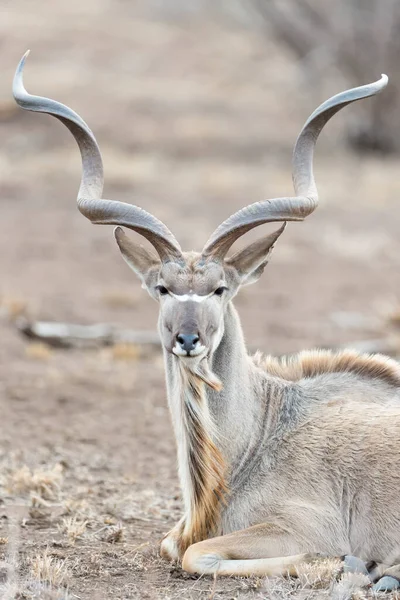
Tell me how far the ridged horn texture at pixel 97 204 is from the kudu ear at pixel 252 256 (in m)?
0.32

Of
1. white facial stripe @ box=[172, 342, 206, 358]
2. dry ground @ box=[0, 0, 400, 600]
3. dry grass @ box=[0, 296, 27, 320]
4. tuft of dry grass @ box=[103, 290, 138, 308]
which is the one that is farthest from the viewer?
tuft of dry grass @ box=[103, 290, 138, 308]

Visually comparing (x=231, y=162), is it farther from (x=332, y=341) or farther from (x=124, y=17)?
(x=124, y=17)

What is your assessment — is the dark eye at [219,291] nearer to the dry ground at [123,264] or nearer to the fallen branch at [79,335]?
the dry ground at [123,264]

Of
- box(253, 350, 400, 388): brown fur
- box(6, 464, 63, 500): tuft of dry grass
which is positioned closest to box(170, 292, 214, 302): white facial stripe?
box(253, 350, 400, 388): brown fur

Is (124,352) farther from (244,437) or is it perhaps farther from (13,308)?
(244,437)

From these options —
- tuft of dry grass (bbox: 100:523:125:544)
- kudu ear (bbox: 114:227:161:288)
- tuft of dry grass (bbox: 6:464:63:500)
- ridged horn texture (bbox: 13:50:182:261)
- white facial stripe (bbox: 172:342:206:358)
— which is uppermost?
ridged horn texture (bbox: 13:50:182:261)

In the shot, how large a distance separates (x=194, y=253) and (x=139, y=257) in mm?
345

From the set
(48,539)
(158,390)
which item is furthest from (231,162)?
(48,539)

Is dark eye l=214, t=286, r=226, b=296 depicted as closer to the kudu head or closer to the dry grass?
the kudu head

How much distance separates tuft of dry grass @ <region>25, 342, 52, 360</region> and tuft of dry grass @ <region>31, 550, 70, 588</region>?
16.8 ft

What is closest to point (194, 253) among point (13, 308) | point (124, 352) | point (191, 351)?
point (191, 351)

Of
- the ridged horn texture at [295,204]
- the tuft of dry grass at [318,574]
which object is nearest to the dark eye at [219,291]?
A: the ridged horn texture at [295,204]

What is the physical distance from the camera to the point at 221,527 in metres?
5.70

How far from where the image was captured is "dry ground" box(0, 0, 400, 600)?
20.6ft
